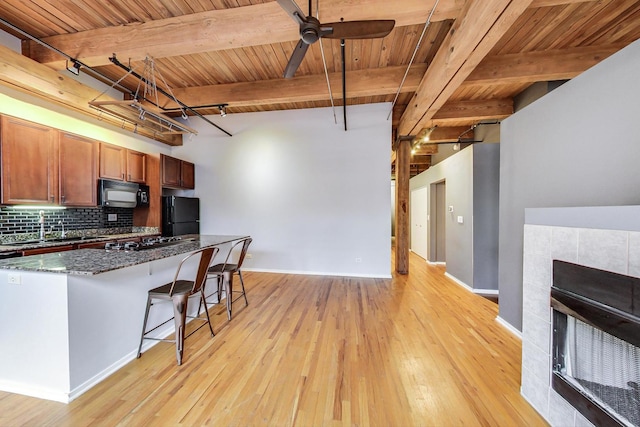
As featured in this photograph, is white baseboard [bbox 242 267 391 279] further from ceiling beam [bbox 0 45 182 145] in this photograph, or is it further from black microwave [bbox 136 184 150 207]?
ceiling beam [bbox 0 45 182 145]

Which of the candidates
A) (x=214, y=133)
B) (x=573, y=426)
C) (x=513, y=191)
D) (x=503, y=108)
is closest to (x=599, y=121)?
(x=513, y=191)

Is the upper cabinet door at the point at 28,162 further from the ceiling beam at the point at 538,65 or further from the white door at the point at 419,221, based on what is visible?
the white door at the point at 419,221

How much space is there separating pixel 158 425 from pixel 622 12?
531 centimetres

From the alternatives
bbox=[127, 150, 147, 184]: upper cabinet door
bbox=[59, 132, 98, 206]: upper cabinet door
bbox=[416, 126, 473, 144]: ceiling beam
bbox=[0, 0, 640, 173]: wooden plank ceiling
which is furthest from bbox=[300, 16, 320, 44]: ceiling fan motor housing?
bbox=[416, 126, 473, 144]: ceiling beam

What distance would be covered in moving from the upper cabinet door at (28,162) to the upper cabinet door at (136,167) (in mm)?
965

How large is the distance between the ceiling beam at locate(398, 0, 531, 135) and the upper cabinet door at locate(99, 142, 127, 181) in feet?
16.4

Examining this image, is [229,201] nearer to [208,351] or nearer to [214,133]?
[214,133]

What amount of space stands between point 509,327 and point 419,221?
13.4 feet

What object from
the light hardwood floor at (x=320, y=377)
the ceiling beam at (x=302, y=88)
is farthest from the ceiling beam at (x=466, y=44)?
the light hardwood floor at (x=320, y=377)

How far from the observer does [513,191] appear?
2.52 m

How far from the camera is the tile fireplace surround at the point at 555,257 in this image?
113 cm

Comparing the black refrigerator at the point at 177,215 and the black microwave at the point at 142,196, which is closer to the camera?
the black microwave at the point at 142,196

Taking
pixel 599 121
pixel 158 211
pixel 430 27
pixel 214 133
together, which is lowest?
pixel 158 211

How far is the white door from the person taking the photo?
595 cm
